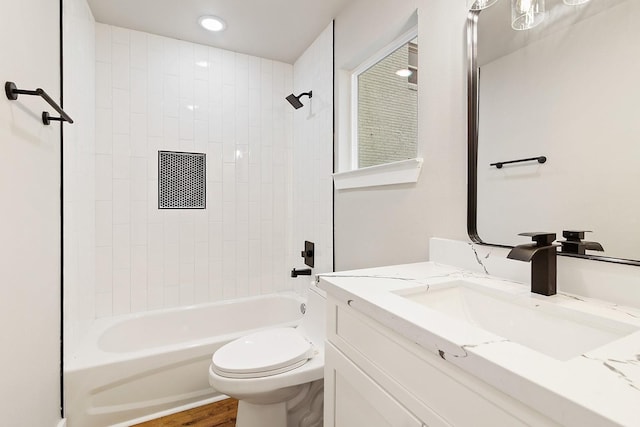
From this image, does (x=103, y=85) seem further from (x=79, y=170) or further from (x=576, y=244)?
(x=576, y=244)

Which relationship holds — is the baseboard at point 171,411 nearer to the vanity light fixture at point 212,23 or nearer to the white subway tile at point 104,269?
the white subway tile at point 104,269

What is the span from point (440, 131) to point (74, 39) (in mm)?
1971

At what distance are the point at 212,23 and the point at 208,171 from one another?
103cm

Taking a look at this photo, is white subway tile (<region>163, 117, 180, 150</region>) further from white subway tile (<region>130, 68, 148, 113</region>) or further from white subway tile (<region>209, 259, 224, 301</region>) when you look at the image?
white subway tile (<region>209, 259, 224, 301</region>)

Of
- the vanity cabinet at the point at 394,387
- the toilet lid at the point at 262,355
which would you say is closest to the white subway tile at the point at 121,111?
the toilet lid at the point at 262,355

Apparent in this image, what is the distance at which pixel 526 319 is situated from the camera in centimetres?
78

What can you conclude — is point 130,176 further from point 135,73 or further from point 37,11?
point 37,11

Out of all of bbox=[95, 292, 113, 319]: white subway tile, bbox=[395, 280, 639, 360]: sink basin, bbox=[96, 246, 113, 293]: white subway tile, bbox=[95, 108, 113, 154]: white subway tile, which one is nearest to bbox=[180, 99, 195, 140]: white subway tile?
bbox=[95, 108, 113, 154]: white subway tile

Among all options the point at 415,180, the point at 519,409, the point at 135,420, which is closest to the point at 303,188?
the point at 415,180

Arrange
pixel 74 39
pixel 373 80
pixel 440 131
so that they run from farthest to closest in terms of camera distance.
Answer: pixel 373 80, pixel 74 39, pixel 440 131

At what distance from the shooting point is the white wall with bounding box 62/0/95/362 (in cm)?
153

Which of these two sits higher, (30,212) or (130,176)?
(130,176)

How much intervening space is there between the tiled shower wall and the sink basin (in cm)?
190

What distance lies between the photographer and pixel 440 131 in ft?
4.13
